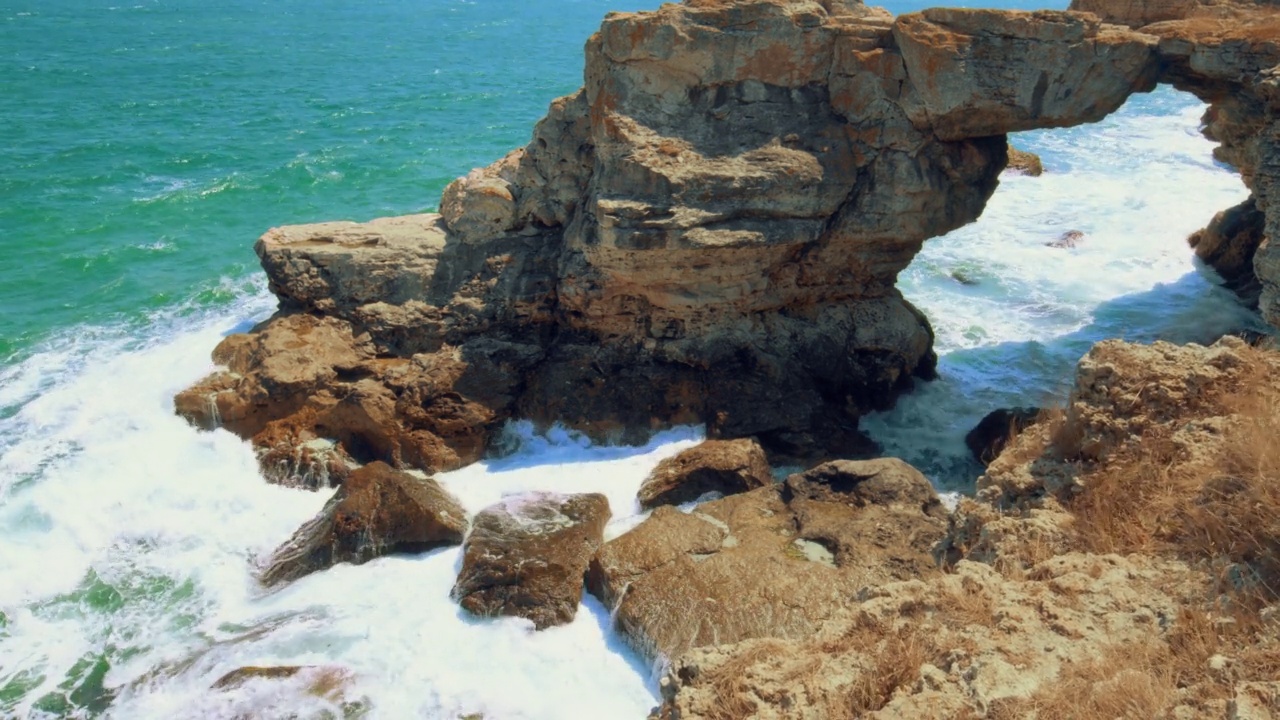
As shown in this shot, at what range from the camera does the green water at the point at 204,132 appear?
2131 cm

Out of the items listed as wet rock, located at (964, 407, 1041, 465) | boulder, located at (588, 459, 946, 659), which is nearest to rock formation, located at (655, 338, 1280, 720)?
boulder, located at (588, 459, 946, 659)

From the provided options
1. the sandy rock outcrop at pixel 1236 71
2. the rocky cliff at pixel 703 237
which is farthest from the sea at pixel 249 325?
the sandy rock outcrop at pixel 1236 71

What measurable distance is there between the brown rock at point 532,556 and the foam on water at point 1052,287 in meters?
5.09

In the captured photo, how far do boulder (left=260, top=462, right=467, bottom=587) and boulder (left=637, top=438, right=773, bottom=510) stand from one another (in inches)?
102

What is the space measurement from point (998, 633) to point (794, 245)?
29.6 ft

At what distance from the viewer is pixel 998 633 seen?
5152 millimetres

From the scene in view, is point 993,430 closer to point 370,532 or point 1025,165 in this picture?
point 370,532

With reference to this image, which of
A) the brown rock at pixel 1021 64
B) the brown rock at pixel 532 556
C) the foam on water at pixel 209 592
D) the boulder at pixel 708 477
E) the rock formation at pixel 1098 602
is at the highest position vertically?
the brown rock at pixel 1021 64

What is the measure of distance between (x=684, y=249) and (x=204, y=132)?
→ 24009 millimetres

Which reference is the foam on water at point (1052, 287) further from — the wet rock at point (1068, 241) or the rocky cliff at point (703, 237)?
the rocky cliff at point (703, 237)

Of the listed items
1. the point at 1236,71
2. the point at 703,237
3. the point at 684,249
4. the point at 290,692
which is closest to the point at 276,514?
the point at 290,692

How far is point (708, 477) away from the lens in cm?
1230

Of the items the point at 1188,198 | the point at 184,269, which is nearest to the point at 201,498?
the point at 184,269

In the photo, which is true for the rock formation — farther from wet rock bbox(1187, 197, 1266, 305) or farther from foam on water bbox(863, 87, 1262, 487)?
wet rock bbox(1187, 197, 1266, 305)
